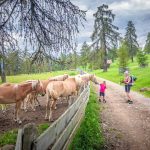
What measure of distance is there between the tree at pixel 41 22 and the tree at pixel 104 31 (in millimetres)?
56849

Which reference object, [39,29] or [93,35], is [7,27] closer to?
[39,29]

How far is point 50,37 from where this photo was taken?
721 cm

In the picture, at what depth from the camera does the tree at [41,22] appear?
22.9ft

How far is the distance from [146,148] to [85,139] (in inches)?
76.1

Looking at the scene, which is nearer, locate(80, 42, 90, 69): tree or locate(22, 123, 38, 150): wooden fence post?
locate(22, 123, 38, 150): wooden fence post

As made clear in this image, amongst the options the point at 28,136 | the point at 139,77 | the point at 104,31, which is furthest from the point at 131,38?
the point at 28,136

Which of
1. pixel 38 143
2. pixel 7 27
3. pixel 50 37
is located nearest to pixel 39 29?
pixel 50 37

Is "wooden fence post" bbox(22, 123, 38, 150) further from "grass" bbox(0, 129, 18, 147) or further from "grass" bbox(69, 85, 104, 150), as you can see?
"grass" bbox(0, 129, 18, 147)

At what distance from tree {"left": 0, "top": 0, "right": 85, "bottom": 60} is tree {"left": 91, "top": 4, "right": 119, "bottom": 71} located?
187ft

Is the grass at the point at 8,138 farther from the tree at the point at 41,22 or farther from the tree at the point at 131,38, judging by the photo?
the tree at the point at 131,38

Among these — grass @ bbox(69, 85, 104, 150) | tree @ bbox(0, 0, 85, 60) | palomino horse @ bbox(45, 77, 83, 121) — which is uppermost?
tree @ bbox(0, 0, 85, 60)

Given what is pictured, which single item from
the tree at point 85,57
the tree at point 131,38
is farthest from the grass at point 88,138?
the tree at point 131,38

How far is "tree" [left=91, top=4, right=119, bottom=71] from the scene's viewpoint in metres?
64.0

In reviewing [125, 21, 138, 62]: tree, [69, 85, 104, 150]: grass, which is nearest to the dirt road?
[69, 85, 104, 150]: grass
